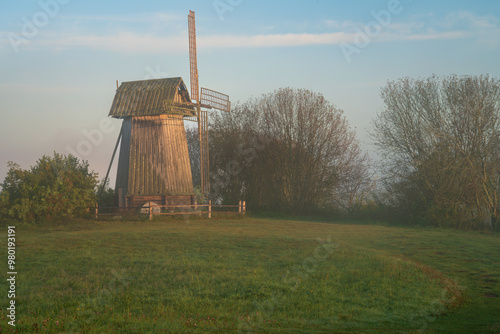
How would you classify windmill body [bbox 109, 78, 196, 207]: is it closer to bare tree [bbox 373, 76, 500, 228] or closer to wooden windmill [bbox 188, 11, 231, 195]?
wooden windmill [bbox 188, 11, 231, 195]

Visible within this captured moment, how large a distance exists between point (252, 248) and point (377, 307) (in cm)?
804

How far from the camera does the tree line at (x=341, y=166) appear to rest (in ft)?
92.4

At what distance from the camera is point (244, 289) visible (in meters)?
11.0

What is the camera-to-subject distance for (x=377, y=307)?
33.7 feet

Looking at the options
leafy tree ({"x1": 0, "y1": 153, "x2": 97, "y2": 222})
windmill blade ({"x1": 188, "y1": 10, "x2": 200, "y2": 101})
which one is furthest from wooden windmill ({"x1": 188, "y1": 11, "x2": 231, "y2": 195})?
leafy tree ({"x1": 0, "y1": 153, "x2": 97, "y2": 222})

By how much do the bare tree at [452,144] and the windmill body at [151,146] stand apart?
15608 mm

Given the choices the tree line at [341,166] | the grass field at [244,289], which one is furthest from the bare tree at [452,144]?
the grass field at [244,289]

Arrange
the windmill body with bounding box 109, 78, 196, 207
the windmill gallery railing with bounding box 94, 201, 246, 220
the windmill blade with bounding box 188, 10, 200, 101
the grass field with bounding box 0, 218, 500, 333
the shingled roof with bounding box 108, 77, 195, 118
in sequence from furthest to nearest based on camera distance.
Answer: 1. the windmill blade with bounding box 188, 10, 200, 101
2. the shingled roof with bounding box 108, 77, 195, 118
3. the windmill body with bounding box 109, 78, 196, 207
4. the windmill gallery railing with bounding box 94, 201, 246, 220
5. the grass field with bounding box 0, 218, 500, 333

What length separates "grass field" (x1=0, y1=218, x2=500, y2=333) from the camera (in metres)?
8.73

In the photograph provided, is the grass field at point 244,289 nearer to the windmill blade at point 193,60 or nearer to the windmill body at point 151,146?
the windmill body at point 151,146

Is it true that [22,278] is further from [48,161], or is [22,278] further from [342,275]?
[48,161]

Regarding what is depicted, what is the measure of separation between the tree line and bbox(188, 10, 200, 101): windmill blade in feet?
32.6

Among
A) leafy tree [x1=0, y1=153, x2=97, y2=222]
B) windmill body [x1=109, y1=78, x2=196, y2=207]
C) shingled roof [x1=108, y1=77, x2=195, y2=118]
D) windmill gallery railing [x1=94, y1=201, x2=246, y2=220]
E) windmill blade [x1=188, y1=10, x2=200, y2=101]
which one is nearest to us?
leafy tree [x1=0, y1=153, x2=97, y2=222]

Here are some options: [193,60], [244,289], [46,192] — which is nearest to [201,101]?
[193,60]
